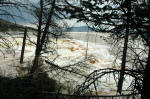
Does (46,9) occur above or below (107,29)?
above

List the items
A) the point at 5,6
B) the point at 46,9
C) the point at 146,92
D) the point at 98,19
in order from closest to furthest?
the point at 146,92 < the point at 98,19 < the point at 5,6 < the point at 46,9

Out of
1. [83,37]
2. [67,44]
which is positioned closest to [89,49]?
[67,44]

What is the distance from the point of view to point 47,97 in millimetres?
5285

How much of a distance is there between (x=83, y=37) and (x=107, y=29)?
3297cm

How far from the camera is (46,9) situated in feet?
41.9

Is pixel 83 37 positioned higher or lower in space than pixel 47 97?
higher

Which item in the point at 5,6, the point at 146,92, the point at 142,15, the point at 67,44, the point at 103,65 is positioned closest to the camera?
the point at 146,92

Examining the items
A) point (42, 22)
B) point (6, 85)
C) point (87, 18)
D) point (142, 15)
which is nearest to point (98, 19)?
point (87, 18)

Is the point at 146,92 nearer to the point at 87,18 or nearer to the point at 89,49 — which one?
the point at 87,18

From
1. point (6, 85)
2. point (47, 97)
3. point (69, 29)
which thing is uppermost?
point (69, 29)

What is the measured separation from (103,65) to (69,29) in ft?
34.0

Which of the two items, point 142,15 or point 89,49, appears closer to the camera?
point 142,15

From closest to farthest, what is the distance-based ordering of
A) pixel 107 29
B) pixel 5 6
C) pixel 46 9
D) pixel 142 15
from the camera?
pixel 142 15 → pixel 107 29 → pixel 5 6 → pixel 46 9

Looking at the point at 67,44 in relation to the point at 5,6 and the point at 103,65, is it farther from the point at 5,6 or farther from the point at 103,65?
the point at 5,6
